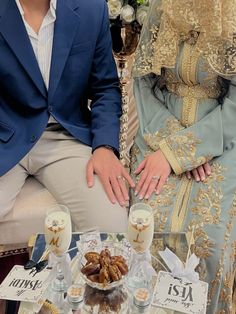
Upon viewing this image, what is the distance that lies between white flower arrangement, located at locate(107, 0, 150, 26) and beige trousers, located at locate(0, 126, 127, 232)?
59cm

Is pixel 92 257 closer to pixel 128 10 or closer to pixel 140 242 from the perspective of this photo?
pixel 140 242

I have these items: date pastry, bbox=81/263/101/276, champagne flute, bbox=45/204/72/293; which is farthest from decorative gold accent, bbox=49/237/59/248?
date pastry, bbox=81/263/101/276

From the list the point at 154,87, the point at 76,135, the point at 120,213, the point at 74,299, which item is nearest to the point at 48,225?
the point at 74,299

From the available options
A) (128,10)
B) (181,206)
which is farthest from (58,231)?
(128,10)

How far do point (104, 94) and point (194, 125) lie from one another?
0.43 metres

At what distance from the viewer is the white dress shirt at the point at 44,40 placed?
1.78 meters

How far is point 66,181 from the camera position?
5.92ft

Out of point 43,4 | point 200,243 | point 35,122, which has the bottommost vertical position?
point 200,243

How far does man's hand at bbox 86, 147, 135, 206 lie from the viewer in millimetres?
1726

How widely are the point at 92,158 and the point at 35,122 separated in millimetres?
258

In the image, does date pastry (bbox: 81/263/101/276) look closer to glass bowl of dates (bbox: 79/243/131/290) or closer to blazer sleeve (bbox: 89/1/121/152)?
glass bowl of dates (bbox: 79/243/131/290)

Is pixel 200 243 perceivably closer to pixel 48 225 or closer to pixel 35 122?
pixel 48 225

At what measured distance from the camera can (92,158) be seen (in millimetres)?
1828

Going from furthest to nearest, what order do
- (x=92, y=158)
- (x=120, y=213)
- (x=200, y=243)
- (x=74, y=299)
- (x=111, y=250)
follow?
(x=92, y=158) → (x=120, y=213) → (x=200, y=243) → (x=111, y=250) → (x=74, y=299)
